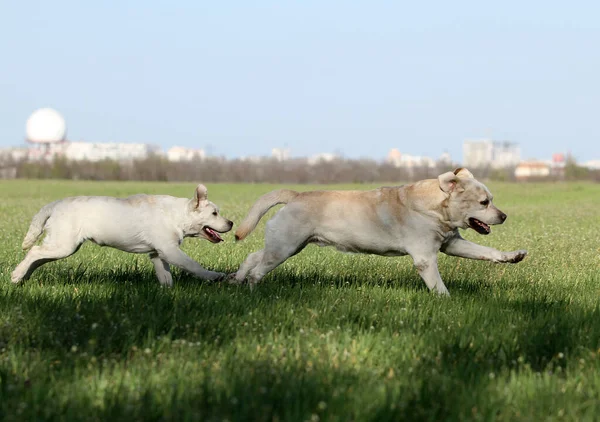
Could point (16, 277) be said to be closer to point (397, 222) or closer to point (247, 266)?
point (247, 266)

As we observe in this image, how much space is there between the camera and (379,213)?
321 inches


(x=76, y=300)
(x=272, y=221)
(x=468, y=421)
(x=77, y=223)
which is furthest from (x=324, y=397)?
(x=77, y=223)

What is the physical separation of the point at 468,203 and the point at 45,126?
11617 centimetres

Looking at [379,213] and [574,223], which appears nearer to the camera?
[379,213]

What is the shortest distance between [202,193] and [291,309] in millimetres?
2147

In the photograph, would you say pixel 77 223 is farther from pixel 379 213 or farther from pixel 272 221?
pixel 379 213

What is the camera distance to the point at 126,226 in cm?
811

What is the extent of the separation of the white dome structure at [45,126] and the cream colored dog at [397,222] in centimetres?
11461

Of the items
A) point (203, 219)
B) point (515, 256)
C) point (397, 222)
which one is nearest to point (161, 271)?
point (203, 219)

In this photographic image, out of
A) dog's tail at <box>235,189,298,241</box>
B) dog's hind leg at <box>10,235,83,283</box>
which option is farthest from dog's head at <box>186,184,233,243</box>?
dog's hind leg at <box>10,235,83,283</box>

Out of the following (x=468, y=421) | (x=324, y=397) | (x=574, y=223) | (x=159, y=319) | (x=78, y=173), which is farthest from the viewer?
(x=78, y=173)

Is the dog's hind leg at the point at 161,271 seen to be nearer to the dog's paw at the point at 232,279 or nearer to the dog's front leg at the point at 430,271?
the dog's paw at the point at 232,279

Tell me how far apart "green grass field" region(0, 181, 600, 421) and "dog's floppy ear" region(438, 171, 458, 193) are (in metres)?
1.15

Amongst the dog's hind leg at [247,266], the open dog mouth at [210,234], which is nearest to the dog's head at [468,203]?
the dog's hind leg at [247,266]
